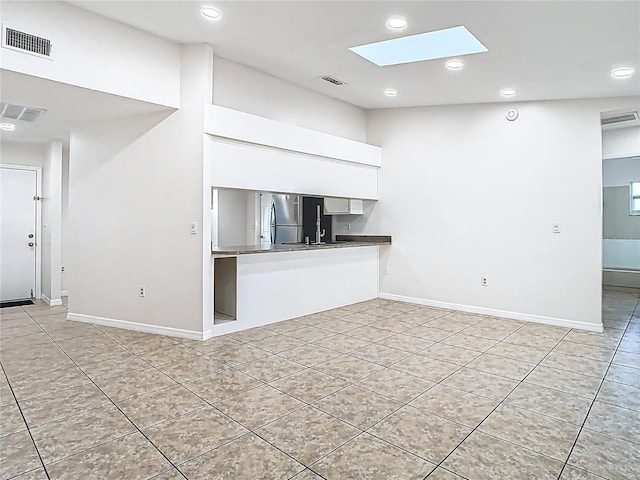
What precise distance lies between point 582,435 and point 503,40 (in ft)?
9.77

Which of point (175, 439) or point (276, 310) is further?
point (276, 310)

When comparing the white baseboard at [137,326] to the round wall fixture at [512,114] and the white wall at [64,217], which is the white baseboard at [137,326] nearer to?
the white wall at [64,217]

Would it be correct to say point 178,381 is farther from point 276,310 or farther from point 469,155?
point 469,155

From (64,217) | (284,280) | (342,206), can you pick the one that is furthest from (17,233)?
(342,206)

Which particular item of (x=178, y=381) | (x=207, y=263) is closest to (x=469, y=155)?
(x=207, y=263)

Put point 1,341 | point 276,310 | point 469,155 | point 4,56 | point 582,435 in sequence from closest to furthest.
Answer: point 582,435, point 4,56, point 1,341, point 276,310, point 469,155

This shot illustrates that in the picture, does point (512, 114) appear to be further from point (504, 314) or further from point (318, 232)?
point (318, 232)

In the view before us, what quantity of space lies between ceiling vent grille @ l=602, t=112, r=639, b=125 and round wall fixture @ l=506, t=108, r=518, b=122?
102cm

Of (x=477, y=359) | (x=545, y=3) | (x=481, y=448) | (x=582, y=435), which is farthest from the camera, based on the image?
(x=477, y=359)

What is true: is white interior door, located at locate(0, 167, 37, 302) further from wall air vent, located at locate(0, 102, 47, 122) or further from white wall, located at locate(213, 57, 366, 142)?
white wall, located at locate(213, 57, 366, 142)

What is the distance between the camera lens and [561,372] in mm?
3254

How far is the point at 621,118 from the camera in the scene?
191 inches

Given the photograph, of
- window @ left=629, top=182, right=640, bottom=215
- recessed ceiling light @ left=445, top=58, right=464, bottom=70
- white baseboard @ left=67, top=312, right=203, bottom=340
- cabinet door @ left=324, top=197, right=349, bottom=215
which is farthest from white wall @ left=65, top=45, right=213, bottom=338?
window @ left=629, top=182, right=640, bottom=215

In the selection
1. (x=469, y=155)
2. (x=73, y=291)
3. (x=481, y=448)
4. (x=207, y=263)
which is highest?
(x=469, y=155)
